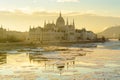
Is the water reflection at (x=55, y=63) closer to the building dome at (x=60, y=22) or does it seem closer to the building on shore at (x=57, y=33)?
the building on shore at (x=57, y=33)

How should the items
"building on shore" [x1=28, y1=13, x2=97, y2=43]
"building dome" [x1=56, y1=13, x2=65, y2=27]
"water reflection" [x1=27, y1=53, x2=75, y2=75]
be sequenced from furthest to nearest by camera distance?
"building dome" [x1=56, y1=13, x2=65, y2=27] < "building on shore" [x1=28, y1=13, x2=97, y2=43] < "water reflection" [x1=27, y1=53, x2=75, y2=75]

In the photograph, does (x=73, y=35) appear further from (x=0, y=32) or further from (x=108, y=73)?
(x=108, y=73)

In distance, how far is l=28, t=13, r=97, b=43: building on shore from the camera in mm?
142875

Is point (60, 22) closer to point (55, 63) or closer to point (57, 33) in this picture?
point (57, 33)

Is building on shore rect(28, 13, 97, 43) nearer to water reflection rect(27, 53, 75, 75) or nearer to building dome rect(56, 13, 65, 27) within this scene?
building dome rect(56, 13, 65, 27)

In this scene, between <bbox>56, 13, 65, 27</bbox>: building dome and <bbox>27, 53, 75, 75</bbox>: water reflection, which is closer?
<bbox>27, 53, 75, 75</bbox>: water reflection

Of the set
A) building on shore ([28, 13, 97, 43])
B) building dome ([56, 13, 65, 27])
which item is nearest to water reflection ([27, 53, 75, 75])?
building on shore ([28, 13, 97, 43])

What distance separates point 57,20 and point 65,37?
1050 cm

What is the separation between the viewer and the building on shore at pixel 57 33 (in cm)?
14288

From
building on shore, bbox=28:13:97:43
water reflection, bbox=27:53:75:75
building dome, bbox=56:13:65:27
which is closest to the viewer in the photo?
water reflection, bbox=27:53:75:75

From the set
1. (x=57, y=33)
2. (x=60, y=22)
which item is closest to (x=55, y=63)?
(x=57, y=33)

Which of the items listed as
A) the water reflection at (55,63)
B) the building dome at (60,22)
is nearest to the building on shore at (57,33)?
the building dome at (60,22)

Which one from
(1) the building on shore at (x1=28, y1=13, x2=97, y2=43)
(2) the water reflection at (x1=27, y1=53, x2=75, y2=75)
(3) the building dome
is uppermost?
(3) the building dome

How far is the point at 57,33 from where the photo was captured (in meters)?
151
